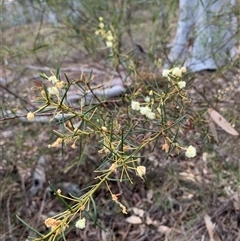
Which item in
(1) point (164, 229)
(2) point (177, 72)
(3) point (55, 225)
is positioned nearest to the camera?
(3) point (55, 225)

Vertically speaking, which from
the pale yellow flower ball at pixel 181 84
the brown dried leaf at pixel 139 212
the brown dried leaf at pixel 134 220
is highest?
the pale yellow flower ball at pixel 181 84

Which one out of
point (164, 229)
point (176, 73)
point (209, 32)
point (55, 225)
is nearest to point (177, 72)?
point (176, 73)

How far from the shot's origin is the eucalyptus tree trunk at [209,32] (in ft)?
5.36

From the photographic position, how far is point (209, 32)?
73.0 inches

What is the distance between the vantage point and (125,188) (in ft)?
6.02

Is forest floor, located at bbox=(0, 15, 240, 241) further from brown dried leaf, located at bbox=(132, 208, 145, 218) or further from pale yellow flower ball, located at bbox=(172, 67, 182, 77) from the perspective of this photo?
pale yellow flower ball, located at bbox=(172, 67, 182, 77)

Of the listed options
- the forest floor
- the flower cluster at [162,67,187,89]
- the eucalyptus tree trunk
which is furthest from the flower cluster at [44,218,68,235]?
the eucalyptus tree trunk

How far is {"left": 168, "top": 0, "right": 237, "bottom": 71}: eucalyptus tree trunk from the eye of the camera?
163 centimetres

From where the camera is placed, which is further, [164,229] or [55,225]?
[164,229]

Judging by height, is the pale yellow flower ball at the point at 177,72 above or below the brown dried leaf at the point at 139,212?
above

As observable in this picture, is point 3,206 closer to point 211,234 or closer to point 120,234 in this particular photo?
point 120,234

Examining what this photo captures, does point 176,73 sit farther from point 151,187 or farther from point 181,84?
point 151,187

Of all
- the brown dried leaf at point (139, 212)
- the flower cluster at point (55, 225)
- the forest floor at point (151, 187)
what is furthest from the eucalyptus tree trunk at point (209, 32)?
the flower cluster at point (55, 225)

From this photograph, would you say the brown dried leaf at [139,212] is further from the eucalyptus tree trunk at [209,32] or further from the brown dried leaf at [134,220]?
the eucalyptus tree trunk at [209,32]
